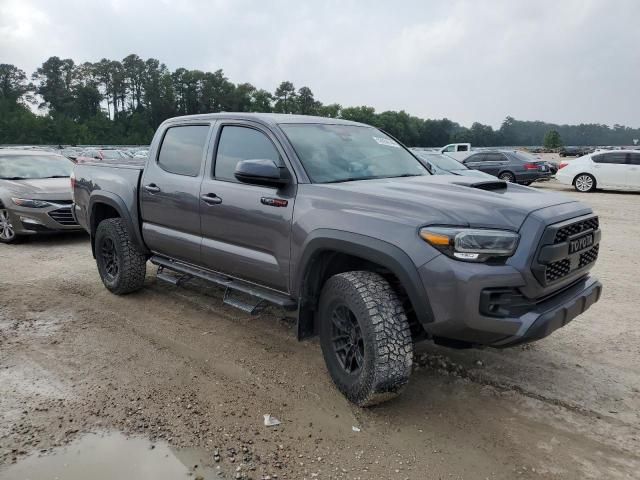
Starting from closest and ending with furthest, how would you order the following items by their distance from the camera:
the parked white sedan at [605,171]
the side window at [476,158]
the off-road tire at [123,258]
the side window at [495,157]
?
the off-road tire at [123,258]
the parked white sedan at [605,171]
the side window at [495,157]
the side window at [476,158]

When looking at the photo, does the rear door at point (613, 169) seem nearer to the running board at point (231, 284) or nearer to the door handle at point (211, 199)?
the running board at point (231, 284)

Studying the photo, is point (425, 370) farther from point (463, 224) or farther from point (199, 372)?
point (199, 372)

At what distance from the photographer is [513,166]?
1812 cm

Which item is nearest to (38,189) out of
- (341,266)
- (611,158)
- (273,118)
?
(273,118)

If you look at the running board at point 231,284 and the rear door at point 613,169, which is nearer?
the running board at point 231,284

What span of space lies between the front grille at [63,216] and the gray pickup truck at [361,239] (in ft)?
13.3

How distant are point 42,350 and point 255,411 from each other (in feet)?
6.87

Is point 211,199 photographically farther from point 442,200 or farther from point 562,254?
point 562,254

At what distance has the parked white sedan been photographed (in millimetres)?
16109

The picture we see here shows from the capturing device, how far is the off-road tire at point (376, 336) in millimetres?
3053

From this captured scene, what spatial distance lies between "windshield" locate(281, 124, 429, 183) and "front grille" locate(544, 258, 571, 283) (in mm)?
1466

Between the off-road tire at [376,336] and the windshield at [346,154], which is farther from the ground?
the windshield at [346,154]

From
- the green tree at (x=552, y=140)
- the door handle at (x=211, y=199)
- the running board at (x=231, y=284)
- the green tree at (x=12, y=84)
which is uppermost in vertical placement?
the green tree at (x=12, y=84)

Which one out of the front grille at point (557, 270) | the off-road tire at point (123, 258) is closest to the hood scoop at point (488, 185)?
the front grille at point (557, 270)
